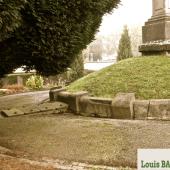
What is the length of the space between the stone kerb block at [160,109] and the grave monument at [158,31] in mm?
3876

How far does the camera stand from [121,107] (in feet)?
26.6

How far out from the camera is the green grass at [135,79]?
9.07 meters

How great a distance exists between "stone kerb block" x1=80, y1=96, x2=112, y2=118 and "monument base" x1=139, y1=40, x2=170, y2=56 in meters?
3.77

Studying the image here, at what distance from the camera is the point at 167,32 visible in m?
11.9

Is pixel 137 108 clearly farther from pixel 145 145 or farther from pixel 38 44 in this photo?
pixel 38 44

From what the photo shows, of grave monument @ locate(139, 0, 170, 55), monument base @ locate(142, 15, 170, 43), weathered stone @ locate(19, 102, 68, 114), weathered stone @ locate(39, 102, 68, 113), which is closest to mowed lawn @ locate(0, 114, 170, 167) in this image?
weathered stone @ locate(19, 102, 68, 114)

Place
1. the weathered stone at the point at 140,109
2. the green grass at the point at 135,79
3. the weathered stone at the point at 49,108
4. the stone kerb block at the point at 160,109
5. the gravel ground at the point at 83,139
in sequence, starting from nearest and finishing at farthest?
the gravel ground at the point at 83,139 → the stone kerb block at the point at 160,109 → the weathered stone at the point at 140,109 → the green grass at the point at 135,79 → the weathered stone at the point at 49,108

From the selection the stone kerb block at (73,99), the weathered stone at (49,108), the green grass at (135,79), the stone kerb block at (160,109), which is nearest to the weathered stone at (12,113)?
the weathered stone at (49,108)

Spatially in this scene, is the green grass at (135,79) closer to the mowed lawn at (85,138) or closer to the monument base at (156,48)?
the monument base at (156,48)

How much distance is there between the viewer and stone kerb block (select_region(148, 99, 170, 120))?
7.81m

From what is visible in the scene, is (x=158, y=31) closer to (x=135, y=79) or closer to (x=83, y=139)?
(x=135, y=79)

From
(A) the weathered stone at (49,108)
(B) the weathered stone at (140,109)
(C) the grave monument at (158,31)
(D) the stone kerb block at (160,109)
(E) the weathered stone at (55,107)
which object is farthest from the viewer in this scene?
(C) the grave monument at (158,31)

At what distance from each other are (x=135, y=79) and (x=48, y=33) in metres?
4.66

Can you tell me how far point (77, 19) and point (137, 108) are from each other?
2954 mm
